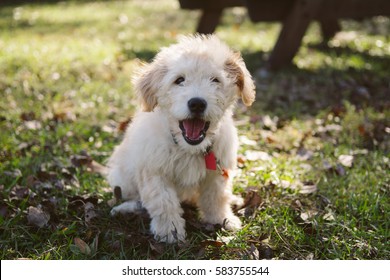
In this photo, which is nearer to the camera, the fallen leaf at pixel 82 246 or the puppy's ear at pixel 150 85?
the fallen leaf at pixel 82 246

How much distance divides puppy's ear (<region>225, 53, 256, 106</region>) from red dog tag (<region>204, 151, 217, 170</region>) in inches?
20.4

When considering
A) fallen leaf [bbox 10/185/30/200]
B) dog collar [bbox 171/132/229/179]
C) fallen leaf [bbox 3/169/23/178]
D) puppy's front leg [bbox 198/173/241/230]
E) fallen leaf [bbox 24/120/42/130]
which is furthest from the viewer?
fallen leaf [bbox 24/120/42/130]

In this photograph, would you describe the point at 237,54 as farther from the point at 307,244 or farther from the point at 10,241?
the point at 10,241

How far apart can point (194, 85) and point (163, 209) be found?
91 centimetres

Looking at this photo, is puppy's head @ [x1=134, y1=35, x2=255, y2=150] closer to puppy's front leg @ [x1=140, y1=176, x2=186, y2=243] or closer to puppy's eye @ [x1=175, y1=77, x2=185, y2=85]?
puppy's eye @ [x1=175, y1=77, x2=185, y2=85]

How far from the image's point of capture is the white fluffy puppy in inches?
127

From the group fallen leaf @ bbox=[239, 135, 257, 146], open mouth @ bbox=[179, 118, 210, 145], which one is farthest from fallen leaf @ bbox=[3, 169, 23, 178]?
fallen leaf @ bbox=[239, 135, 257, 146]

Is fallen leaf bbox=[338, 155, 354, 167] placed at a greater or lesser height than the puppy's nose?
lesser

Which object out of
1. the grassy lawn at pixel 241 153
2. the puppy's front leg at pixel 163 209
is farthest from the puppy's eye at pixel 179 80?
the grassy lawn at pixel 241 153

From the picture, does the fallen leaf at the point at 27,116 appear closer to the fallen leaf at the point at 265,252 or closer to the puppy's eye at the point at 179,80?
the puppy's eye at the point at 179,80

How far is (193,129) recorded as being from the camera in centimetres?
323

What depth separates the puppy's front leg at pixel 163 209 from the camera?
329 centimetres

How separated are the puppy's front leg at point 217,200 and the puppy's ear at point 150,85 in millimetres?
723
